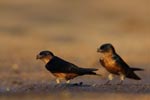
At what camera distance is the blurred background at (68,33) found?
20312 mm

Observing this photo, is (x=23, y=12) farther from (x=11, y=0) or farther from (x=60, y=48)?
(x=60, y=48)

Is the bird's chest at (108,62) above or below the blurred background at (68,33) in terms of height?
below

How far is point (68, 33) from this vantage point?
26438 mm

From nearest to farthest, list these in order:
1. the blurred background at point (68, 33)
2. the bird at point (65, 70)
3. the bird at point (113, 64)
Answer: the bird at point (65, 70) → the bird at point (113, 64) → the blurred background at point (68, 33)

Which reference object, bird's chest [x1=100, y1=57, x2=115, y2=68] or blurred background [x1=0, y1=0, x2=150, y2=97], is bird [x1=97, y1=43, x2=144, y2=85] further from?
blurred background [x1=0, y1=0, x2=150, y2=97]

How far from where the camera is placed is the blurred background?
66.6 ft

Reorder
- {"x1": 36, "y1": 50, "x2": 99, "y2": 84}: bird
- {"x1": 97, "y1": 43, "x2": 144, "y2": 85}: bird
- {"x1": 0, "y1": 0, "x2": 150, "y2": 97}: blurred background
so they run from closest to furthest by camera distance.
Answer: {"x1": 36, "y1": 50, "x2": 99, "y2": 84}: bird < {"x1": 97, "y1": 43, "x2": 144, "y2": 85}: bird < {"x1": 0, "y1": 0, "x2": 150, "y2": 97}: blurred background

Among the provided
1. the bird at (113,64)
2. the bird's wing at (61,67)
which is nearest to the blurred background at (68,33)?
the bird's wing at (61,67)

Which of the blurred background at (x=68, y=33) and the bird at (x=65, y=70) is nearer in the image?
the bird at (x=65, y=70)

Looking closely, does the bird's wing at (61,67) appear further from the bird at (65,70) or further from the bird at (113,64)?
the bird at (113,64)

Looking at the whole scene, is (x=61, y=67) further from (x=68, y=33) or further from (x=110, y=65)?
(x=68, y=33)

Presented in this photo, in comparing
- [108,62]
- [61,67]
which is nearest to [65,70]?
[61,67]

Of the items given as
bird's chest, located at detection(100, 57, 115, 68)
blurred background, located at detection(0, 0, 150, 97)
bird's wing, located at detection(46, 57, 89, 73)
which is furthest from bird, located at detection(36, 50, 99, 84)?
blurred background, located at detection(0, 0, 150, 97)

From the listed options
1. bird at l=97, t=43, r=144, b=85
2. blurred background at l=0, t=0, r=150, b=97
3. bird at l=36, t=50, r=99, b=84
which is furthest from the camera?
blurred background at l=0, t=0, r=150, b=97
